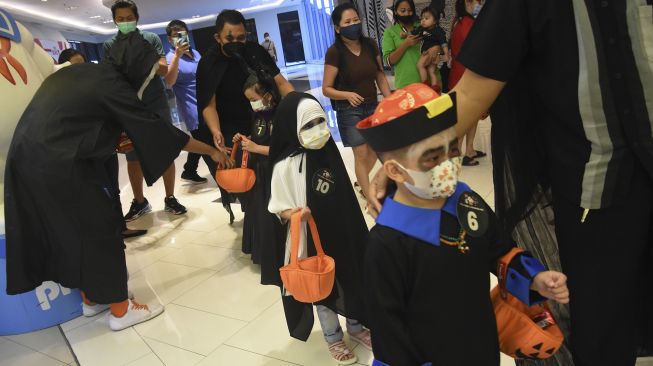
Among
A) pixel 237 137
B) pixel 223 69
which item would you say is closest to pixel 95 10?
pixel 223 69

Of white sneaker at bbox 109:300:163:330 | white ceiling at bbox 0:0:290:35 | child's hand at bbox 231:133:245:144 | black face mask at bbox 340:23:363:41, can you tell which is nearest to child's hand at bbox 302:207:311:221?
child's hand at bbox 231:133:245:144

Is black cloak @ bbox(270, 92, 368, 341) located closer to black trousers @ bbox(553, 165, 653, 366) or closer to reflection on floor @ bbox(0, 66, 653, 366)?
reflection on floor @ bbox(0, 66, 653, 366)

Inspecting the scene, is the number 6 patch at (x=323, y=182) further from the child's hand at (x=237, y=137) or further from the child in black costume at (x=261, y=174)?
the child's hand at (x=237, y=137)

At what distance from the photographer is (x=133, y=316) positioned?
2852mm

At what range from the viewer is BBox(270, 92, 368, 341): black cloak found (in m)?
2.07

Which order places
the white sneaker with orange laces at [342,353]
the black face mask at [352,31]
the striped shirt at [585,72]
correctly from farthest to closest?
→ the black face mask at [352,31]
the white sneaker with orange laces at [342,353]
the striped shirt at [585,72]

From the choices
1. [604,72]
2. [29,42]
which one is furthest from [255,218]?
[604,72]

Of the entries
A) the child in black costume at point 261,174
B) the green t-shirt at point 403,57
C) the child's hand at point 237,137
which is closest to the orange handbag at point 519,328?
the child in black costume at point 261,174

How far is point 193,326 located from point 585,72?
2322mm

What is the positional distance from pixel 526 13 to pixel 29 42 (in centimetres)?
273

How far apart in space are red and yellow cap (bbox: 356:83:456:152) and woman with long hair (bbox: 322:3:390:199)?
7.94ft

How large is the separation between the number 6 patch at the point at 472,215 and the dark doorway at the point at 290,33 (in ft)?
93.4

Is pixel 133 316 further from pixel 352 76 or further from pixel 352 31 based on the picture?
pixel 352 31

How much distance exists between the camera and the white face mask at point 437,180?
3.79 ft
